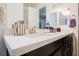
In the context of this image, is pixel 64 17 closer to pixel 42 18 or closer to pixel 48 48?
pixel 42 18

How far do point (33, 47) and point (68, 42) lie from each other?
0.61 m

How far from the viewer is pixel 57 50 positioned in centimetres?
130

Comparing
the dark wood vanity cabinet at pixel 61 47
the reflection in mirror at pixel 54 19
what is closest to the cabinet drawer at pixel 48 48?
the dark wood vanity cabinet at pixel 61 47

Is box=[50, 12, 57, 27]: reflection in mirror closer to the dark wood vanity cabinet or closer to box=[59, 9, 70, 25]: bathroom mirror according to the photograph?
box=[59, 9, 70, 25]: bathroom mirror

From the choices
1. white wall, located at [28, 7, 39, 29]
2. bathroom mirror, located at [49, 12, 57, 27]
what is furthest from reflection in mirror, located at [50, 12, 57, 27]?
white wall, located at [28, 7, 39, 29]

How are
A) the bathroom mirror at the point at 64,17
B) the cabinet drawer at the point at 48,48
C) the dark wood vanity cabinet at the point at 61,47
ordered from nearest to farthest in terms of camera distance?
the cabinet drawer at the point at 48,48 < the dark wood vanity cabinet at the point at 61,47 < the bathroom mirror at the point at 64,17

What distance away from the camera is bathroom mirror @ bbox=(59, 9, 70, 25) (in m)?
1.35

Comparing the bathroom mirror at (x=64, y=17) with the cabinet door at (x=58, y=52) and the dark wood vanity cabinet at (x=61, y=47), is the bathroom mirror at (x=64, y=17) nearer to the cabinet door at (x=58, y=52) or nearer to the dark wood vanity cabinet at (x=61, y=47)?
the dark wood vanity cabinet at (x=61, y=47)

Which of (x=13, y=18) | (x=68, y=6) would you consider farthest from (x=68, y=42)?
(x=13, y=18)

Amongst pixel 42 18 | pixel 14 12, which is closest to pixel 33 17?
pixel 42 18

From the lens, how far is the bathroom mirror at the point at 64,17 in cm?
135

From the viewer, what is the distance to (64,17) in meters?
1.37

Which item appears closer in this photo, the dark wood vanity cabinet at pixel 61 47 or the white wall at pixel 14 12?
the dark wood vanity cabinet at pixel 61 47

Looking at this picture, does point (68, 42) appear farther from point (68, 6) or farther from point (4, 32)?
point (4, 32)
